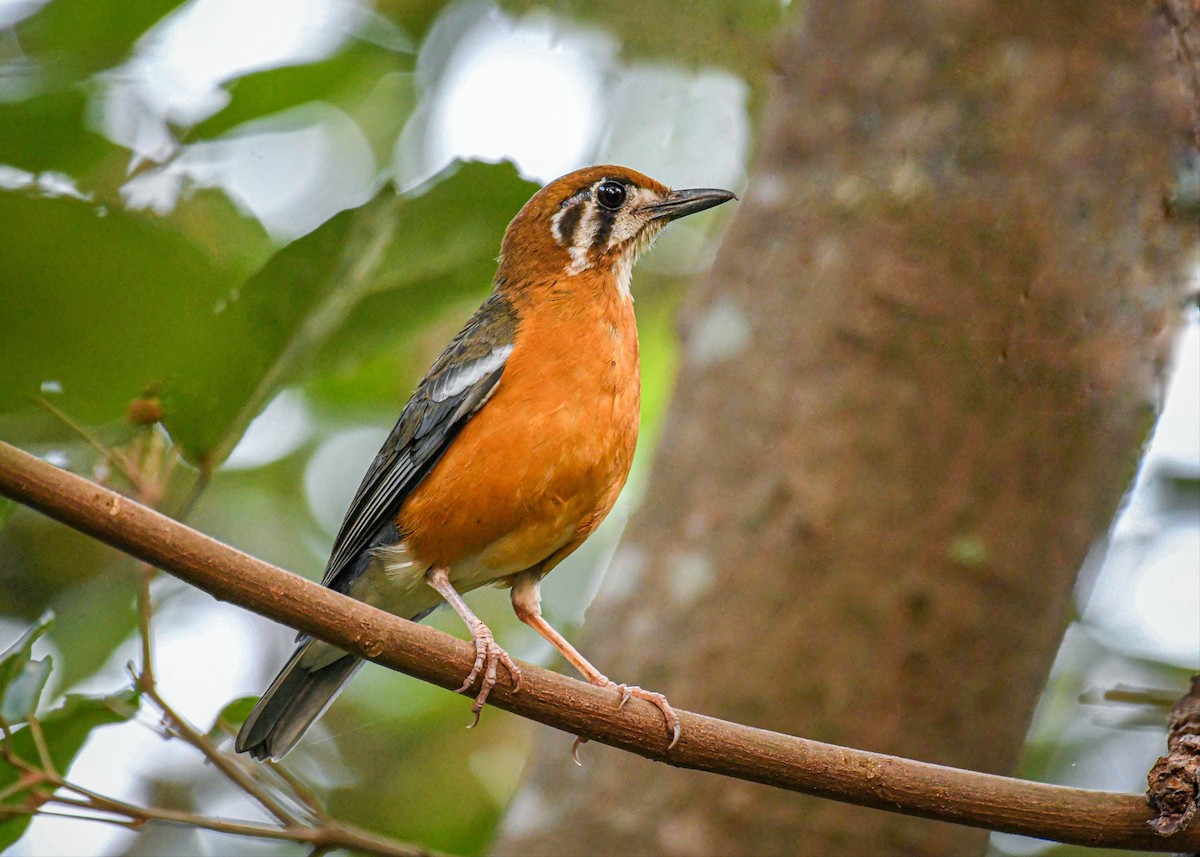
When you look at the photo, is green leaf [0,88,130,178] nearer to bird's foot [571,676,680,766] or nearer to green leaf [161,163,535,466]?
green leaf [161,163,535,466]

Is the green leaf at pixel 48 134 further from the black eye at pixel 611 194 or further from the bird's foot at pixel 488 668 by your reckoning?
the bird's foot at pixel 488 668

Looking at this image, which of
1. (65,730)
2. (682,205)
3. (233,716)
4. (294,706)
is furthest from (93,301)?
(682,205)

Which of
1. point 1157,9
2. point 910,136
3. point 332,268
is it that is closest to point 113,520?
point 332,268

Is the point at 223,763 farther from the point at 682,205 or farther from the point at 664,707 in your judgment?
the point at 682,205

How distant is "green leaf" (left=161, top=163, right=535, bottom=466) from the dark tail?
48.3 inches

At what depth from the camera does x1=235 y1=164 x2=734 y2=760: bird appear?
14.6ft

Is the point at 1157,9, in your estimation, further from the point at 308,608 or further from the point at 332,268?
the point at 308,608

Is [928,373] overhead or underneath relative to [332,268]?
overhead

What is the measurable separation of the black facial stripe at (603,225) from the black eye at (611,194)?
2cm

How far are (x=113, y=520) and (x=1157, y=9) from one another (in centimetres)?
494

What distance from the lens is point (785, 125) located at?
6203 mm

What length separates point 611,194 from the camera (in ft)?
17.6

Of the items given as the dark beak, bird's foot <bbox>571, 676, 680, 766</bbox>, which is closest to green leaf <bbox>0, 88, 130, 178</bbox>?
the dark beak

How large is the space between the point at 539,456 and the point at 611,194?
59.7 inches
